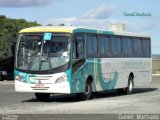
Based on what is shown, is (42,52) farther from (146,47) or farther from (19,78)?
(146,47)

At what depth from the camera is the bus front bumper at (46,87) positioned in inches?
901

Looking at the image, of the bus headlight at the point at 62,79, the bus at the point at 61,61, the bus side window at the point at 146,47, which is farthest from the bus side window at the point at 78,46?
the bus side window at the point at 146,47

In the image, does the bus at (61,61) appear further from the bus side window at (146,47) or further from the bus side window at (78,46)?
the bus side window at (146,47)

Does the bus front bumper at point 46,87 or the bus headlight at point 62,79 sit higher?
the bus headlight at point 62,79

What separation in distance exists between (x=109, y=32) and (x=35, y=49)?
16.9ft

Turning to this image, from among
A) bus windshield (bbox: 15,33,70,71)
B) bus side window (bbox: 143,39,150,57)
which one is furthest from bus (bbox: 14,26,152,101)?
bus side window (bbox: 143,39,150,57)

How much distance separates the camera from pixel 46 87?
909 inches

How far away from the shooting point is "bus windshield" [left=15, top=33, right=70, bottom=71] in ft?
75.7

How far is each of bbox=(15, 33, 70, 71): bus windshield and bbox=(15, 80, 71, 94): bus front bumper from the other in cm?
64

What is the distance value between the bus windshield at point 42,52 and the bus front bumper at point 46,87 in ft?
2.08

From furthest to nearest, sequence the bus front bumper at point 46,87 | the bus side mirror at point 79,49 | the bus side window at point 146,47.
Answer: the bus side window at point 146,47 < the bus side mirror at point 79,49 < the bus front bumper at point 46,87

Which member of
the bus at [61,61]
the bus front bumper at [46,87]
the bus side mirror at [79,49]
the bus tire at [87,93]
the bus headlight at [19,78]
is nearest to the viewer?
the bus front bumper at [46,87]

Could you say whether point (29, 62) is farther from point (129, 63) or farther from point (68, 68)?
point (129, 63)

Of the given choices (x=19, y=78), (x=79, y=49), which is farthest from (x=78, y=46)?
(x=19, y=78)
